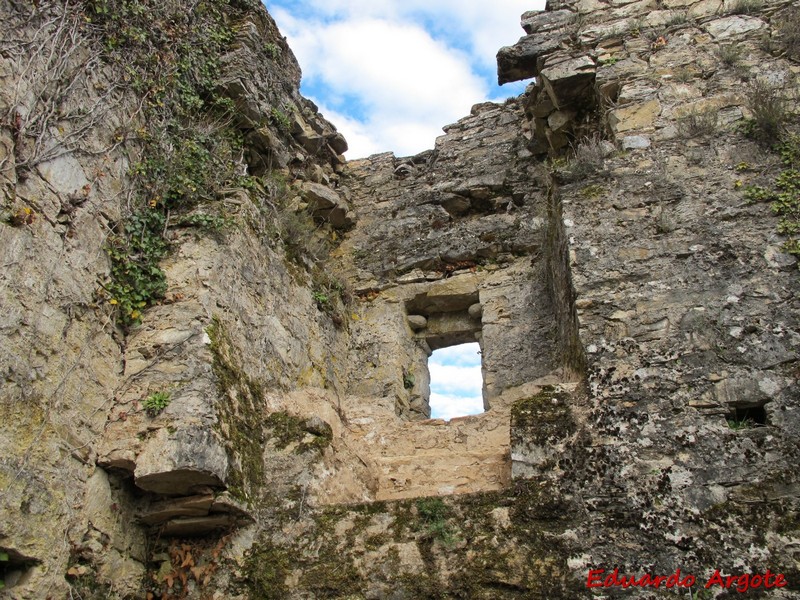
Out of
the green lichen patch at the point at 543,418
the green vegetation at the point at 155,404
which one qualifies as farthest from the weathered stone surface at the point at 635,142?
the green vegetation at the point at 155,404

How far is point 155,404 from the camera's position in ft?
13.1

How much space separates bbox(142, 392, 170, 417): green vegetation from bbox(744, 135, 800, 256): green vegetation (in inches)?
153

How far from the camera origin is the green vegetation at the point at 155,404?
398 centimetres

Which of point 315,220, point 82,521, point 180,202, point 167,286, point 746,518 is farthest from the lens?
point 315,220

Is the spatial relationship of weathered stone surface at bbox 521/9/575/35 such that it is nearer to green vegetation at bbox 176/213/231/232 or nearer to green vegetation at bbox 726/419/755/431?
green vegetation at bbox 176/213/231/232

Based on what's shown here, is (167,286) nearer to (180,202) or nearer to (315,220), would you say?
(180,202)

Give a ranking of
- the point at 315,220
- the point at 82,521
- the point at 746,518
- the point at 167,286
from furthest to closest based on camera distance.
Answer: the point at 315,220 → the point at 167,286 → the point at 82,521 → the point at 746,518

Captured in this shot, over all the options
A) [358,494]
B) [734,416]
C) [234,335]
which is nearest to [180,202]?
[234,335]

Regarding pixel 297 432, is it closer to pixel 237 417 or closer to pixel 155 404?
pixel 237 417

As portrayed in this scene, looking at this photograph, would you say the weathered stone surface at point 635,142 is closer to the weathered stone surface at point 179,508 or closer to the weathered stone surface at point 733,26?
the weathered stone surface at point 733,26

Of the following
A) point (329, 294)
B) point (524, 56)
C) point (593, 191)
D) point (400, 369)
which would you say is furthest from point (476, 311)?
point (524, 56)

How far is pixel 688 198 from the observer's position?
4617 millimetres

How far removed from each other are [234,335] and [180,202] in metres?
1.12

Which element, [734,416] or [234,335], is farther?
[234,335]
